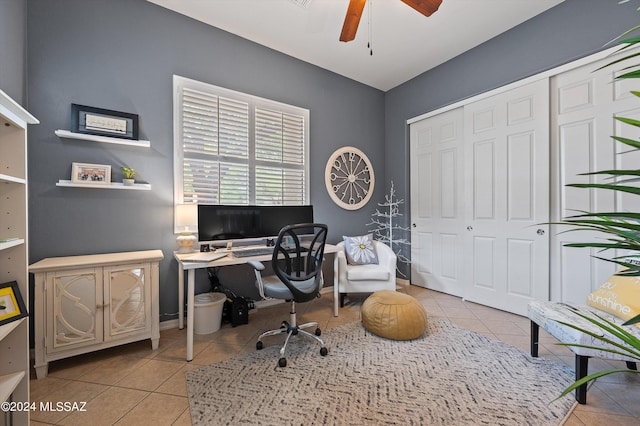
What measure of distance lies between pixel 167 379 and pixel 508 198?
357 centimetres

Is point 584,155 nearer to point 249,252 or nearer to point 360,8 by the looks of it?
point 360,8

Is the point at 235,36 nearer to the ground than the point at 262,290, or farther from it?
farther from it

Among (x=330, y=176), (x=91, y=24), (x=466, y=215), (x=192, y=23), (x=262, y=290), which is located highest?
(x=192, y=23)

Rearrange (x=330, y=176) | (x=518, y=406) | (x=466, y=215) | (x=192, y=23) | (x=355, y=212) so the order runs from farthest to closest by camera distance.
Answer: (x=355, y=212) < (x=330, y=176) < (x=466, y=215) < (x=192, y=23) < (x=518, y=406)

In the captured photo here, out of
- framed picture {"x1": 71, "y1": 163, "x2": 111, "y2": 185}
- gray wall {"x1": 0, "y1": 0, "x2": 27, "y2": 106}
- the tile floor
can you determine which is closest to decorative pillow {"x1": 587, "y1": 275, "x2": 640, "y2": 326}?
the tile floor

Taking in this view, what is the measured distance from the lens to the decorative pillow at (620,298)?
1809mm

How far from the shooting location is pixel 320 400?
1.72 meters

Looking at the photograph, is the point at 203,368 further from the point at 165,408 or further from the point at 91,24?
the point at 91,24

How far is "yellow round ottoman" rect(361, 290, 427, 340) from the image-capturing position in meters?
2.41

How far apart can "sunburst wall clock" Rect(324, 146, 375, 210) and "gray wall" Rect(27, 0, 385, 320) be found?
1.26 meters

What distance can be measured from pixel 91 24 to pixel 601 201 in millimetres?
4672

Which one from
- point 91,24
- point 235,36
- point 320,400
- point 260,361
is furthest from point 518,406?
point 91,24

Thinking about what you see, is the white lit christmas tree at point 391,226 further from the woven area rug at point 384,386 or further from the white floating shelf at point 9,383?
the white floating shelf at point 9,383

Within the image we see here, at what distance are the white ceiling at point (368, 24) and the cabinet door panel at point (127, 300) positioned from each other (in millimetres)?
2498
